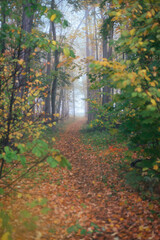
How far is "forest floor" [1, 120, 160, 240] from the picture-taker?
3750 millimetres

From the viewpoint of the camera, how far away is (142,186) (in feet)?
17.3

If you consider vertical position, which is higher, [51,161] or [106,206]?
[51,161]

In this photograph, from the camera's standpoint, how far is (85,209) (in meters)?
4.83

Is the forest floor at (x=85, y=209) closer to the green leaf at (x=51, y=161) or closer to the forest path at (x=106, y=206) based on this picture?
the forest path at (x=106, y=206)

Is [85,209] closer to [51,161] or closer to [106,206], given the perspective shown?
[106,206]

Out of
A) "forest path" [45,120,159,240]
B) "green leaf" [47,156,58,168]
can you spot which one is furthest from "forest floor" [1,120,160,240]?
"green leaf" [47,156,58,168]

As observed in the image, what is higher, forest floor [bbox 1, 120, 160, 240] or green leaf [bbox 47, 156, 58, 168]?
green leaf [bbox 47, 156, 58, 168]

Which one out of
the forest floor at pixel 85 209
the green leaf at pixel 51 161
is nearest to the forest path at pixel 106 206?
the forest floor at pixel 85 209

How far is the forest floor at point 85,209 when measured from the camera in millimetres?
3750

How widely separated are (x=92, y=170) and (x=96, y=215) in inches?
120

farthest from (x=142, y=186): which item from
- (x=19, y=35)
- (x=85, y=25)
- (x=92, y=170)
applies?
(x=85, y=25)

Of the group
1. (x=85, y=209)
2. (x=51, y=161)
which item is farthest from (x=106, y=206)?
(x=51, y=161)

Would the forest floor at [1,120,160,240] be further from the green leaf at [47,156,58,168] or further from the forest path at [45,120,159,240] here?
the green leaf at [47,156,58,168]

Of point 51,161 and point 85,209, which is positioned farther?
point 85,209
